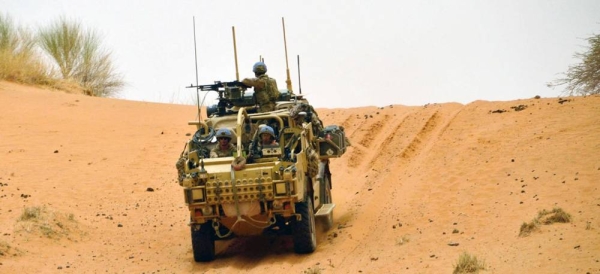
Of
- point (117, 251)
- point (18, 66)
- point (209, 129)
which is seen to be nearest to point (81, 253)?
point (117, 251)

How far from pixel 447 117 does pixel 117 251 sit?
926 cm

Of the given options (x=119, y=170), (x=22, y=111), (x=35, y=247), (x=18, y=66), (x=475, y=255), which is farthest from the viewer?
(x=18, y=66)

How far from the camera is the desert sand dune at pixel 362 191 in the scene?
14133 millimetres

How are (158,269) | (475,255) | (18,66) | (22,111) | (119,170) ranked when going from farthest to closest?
(18,66) → (22,111) → (119,170) → (158,269) → (475,255)

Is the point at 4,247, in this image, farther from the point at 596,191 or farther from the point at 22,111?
the point at 22,111

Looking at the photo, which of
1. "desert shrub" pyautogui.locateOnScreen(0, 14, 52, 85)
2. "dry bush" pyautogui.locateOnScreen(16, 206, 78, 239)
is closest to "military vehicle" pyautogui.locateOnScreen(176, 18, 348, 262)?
"dry bush" pyautogui.locateOnScreen(16, 206, 78, 239)

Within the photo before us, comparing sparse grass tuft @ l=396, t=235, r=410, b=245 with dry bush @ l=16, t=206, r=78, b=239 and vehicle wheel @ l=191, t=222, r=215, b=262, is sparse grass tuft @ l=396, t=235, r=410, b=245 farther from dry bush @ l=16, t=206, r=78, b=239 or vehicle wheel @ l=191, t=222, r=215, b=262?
dry bush @ l=16, t=206, r=78, b=239

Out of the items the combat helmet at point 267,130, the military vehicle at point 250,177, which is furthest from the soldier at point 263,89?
the combat helmet at point 267,130

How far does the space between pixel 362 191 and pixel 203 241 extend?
5.41 meters

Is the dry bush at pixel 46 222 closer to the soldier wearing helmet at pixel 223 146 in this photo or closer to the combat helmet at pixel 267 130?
the soldier wearing helmet at pixel 223 146

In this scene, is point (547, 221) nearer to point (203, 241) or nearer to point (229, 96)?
point (203, 241)

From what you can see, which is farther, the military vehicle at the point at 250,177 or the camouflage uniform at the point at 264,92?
the camouflage uniform at the point at 264,92

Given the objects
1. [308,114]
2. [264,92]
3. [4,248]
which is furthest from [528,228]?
[4,248]

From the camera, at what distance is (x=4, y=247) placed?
15336 mm
